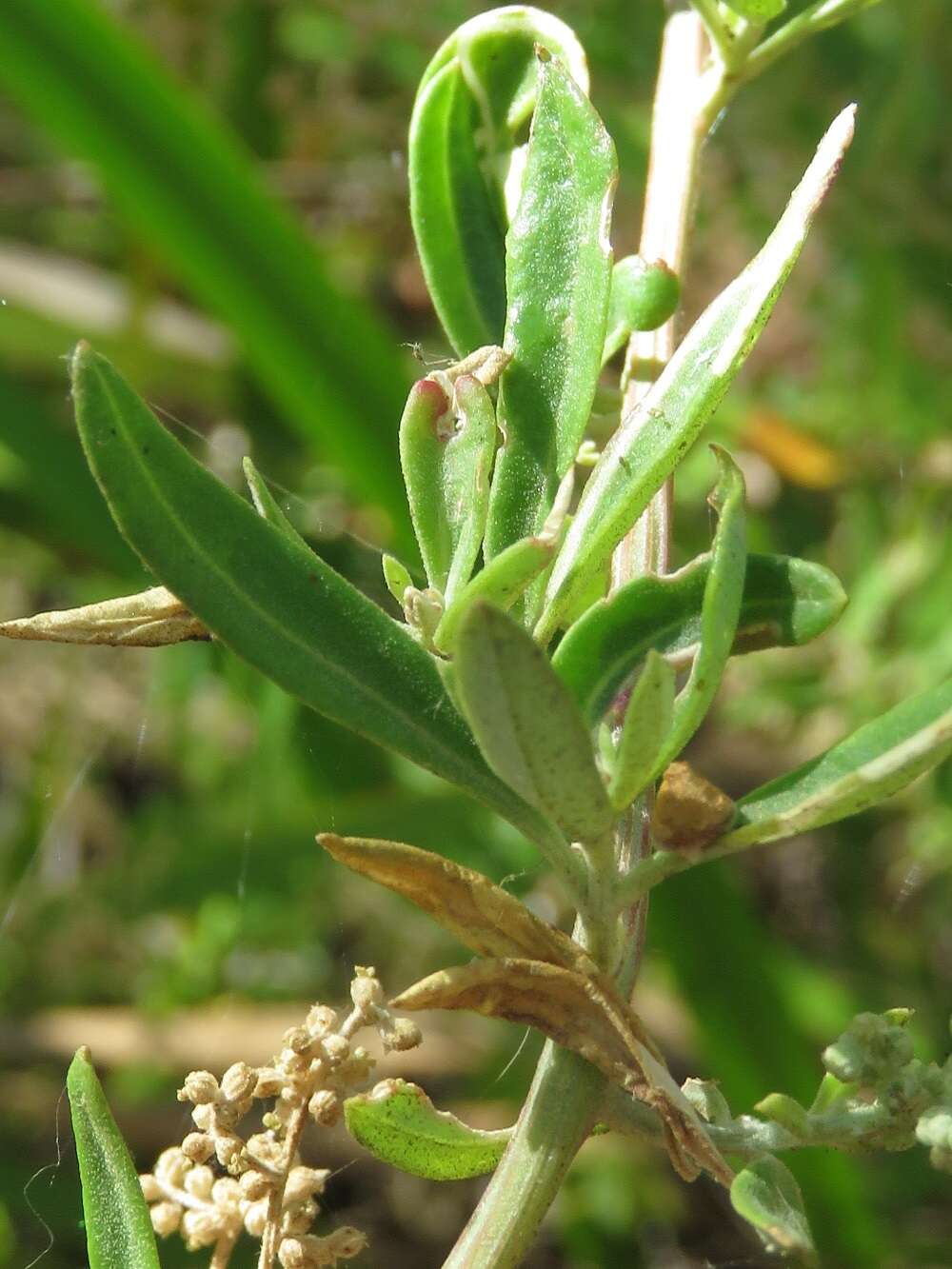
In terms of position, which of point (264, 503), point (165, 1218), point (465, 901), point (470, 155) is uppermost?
point (470, 155)

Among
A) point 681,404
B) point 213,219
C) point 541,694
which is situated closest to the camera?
point 541,694

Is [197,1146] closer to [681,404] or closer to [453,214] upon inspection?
[681,404]

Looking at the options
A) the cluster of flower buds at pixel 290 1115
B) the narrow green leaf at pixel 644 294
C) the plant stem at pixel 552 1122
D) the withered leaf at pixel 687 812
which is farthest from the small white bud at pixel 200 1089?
the narrow green leaf at pixel 644 294

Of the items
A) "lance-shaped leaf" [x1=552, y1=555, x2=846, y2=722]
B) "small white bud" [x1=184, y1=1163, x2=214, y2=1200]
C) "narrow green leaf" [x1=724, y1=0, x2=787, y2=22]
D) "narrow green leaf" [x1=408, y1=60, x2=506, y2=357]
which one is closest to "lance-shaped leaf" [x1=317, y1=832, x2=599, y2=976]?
"lance-shaped leaf" [x1=552, y1=555, x2=846, y2=722]

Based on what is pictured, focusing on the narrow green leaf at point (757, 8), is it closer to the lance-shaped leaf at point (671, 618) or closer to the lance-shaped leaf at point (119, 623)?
the lance-shaped leaf at point (671, 618)

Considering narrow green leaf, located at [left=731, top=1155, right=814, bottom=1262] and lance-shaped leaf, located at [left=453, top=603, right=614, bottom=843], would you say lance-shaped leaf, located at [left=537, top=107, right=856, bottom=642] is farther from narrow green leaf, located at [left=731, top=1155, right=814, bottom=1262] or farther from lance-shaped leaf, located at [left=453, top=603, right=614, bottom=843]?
narrow green leaf, located at [left=731, top=1155, right=814, bottom=1262]

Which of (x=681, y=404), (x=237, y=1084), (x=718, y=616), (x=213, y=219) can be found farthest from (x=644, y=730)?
(x=213, y=219)

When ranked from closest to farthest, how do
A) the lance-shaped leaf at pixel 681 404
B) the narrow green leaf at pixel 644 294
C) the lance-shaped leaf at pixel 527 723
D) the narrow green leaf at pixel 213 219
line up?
the lance-shaped leaf at pixel 527 723, the lance-shaped leaf at pixel 681 404, the narrow green leaf at pixel 644 294, the narrow green leaf at pixel 213 219
